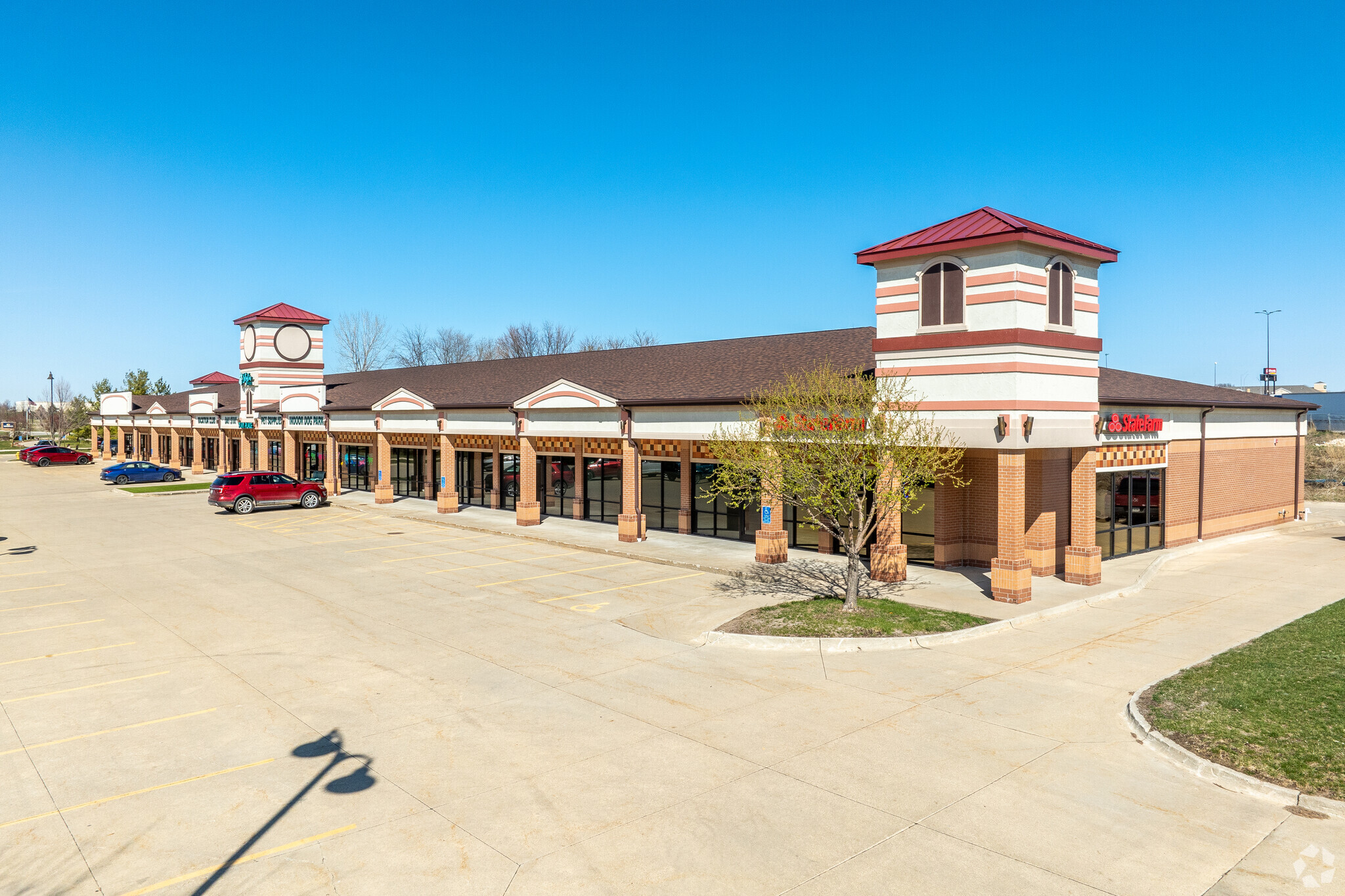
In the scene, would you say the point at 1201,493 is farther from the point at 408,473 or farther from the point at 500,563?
the point at 408,473

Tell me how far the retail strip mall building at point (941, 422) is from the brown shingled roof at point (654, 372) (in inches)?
6.4

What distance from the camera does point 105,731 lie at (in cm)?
1078

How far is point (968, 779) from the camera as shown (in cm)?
923

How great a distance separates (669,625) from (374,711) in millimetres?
6531

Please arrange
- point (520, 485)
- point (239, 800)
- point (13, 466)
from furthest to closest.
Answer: point (13, 466)
point (520, 485)
point (239, 800)

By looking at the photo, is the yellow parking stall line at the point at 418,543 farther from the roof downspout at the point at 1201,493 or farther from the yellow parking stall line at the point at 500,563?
the roof downspout at the point at 1201,493

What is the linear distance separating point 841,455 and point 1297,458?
2646cm

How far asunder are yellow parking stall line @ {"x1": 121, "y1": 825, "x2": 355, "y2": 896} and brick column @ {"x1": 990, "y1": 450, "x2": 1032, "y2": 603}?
14590 millimetres

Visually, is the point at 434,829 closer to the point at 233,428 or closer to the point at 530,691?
the point at 530,691

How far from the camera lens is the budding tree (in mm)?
16234

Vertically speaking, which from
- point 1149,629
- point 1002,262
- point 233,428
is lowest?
point 1149,629

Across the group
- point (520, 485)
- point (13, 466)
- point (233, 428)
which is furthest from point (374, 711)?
point (13, 466)

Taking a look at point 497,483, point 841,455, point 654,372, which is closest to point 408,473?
point 497,483

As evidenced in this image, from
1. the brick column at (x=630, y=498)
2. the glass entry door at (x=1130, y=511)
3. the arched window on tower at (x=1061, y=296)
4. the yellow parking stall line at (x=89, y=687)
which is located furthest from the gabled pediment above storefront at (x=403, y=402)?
the glass entry door at (x=1130, y=511)
